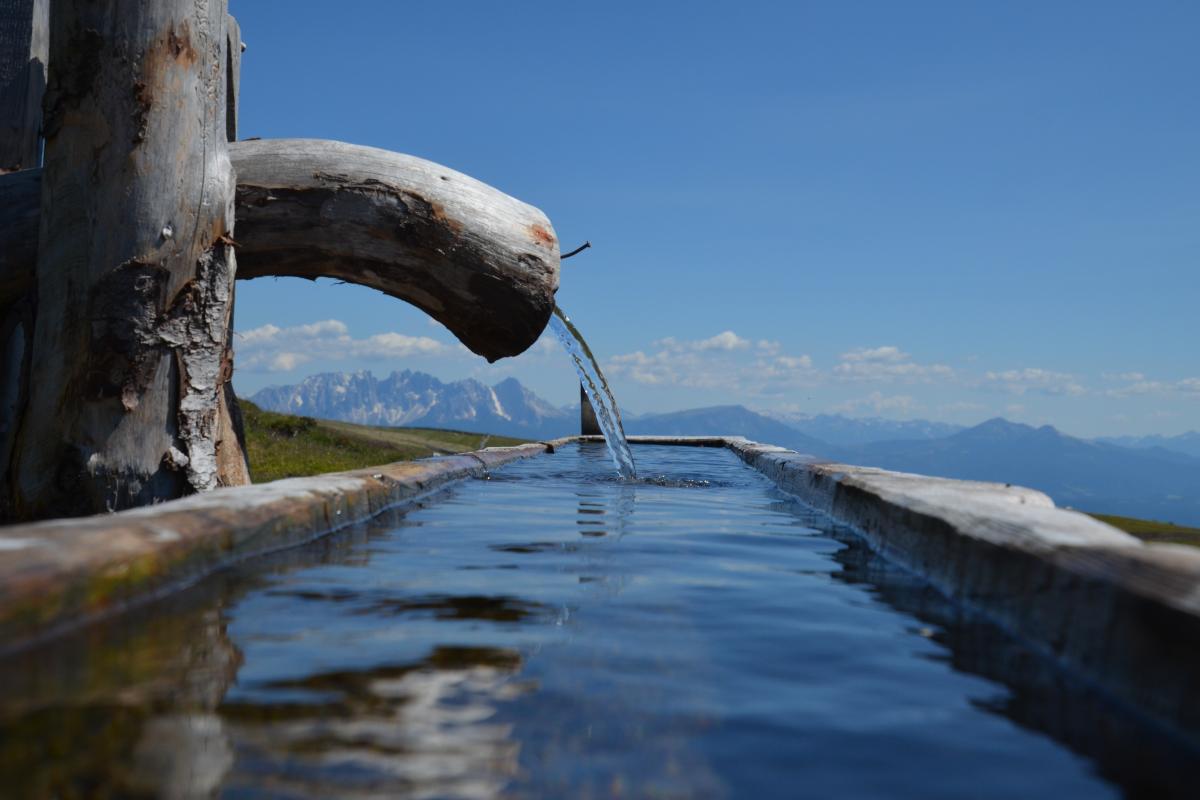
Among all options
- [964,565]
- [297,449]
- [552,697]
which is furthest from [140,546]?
[297,449]

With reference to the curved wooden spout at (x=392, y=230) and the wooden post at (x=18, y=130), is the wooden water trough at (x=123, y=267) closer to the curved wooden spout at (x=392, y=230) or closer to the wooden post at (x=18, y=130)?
the wooden post at (x=18, y=130)

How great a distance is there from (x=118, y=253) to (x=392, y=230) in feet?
6.22

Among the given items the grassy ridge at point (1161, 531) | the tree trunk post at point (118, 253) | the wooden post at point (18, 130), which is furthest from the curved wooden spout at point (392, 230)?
the grassy ridge at point (1161, 531)

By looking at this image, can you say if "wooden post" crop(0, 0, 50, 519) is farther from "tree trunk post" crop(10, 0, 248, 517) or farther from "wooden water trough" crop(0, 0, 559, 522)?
"tree trunk post" crop(10, 0, 248, 517)

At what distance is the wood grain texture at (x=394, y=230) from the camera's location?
6.40 meters

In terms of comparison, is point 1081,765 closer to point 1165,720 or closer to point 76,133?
point 1165,720

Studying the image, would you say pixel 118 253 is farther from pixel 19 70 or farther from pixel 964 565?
pixel 964 565

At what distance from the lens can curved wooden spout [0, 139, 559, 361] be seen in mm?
6395

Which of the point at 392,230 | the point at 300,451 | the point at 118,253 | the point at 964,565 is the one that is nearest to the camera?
the point at 964,565

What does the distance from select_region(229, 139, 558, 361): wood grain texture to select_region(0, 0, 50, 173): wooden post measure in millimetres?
1853

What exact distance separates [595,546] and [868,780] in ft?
10.1

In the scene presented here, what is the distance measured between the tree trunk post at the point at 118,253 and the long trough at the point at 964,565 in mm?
1016

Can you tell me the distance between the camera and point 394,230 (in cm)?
659

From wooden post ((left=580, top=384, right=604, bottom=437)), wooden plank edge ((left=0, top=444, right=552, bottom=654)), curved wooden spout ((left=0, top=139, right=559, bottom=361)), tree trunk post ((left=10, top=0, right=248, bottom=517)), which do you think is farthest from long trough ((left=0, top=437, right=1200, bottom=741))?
wooden post ((left=580, top=384, right=604, bottom=437))
